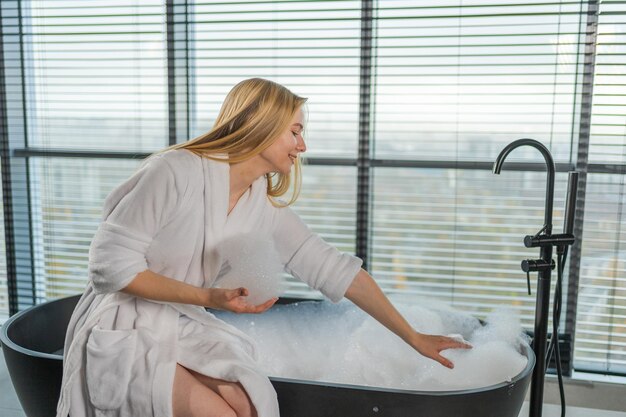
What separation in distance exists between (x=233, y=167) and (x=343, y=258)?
44 centimetres

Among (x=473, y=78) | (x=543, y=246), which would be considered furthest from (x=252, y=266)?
(x=473, y=78)

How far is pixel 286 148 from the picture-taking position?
1.80 m

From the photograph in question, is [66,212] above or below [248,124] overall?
below

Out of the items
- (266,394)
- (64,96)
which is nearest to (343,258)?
(266,394)

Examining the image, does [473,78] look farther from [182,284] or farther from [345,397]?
[182,284]

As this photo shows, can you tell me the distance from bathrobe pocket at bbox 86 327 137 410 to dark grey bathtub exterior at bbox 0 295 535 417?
0.27 metres

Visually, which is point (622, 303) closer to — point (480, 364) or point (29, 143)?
point (480, 364)

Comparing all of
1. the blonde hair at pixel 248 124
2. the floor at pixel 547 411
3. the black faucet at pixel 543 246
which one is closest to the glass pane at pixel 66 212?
the floor at pixel 547 411

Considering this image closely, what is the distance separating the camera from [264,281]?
2.14 metres

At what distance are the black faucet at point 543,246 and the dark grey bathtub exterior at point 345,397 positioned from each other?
57mm

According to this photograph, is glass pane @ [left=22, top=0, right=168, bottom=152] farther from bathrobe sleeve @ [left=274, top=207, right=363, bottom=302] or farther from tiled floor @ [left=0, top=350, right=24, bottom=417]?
bathrobe sleeve @ [left=274, top=207, right=363, bottom=302]

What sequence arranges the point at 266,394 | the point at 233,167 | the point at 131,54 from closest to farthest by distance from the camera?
the point at 266,394
the point at 233,167
the point at 131,54

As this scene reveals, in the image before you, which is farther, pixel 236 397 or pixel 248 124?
pixel 248 124

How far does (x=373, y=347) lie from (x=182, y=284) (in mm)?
997
